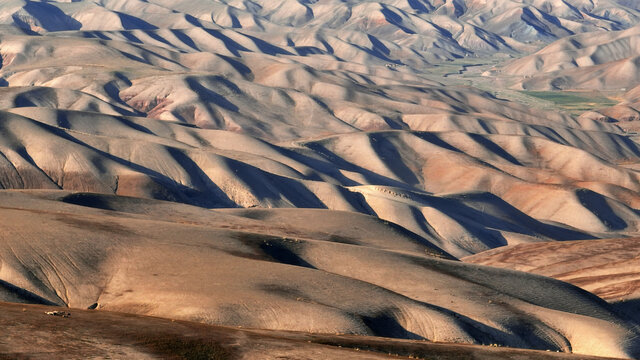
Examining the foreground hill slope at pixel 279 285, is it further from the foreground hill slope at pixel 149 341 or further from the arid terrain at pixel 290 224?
the foreground hill slope at pixel 149 341

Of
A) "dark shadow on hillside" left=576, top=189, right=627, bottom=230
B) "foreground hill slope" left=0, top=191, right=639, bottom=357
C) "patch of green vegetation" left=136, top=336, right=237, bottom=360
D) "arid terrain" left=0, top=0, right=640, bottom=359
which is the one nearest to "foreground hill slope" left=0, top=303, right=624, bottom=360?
"patch of green vegetation" left=136, top=336, right=237, bottom=360

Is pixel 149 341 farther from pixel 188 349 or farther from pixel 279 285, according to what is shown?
pixel 279 285

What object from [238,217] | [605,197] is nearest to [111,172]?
[238,217]

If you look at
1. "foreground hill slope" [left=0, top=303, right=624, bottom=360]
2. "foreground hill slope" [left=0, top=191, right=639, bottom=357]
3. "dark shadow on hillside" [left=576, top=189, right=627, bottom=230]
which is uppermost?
"foreground hill slope" [left=0, top=303, right=624, bottom=360]

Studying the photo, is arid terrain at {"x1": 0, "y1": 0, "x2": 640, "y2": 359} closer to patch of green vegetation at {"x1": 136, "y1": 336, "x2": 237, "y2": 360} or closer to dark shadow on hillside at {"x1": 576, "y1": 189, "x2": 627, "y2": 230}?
patch of green vegetation at {"x1": 136, "y1": 336, "x2": 237, "y2": 360}

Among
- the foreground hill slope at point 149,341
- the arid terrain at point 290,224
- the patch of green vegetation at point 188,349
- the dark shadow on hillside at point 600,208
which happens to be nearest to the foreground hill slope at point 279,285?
the arid terrain at point 290,224

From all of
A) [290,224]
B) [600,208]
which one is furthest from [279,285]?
[600,208]

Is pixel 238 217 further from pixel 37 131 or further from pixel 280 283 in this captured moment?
pixel 37 131
